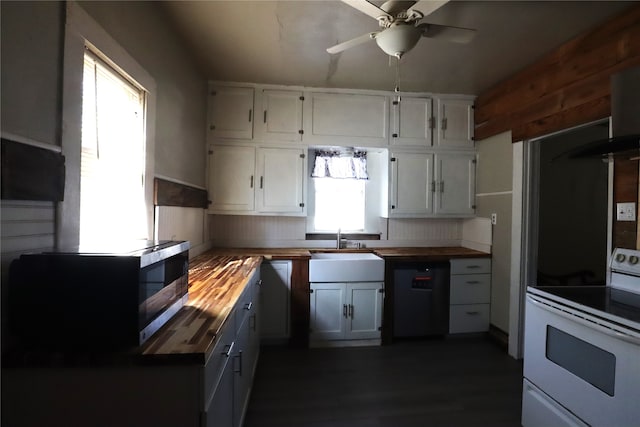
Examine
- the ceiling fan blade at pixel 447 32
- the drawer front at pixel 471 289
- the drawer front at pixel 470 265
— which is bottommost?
the drawer front at pixel 471 289

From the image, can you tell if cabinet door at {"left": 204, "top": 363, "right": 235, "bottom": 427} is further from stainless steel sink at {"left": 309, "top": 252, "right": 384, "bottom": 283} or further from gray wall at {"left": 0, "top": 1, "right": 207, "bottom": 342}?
stainless steel sink at {"left": 309, "top": 252, "right": 384, "bottom": 283}

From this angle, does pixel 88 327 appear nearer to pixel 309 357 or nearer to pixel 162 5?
pixel 162 5

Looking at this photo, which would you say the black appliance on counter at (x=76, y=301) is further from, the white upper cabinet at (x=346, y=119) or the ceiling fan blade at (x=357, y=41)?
the white upper cabinet at (x=346, y=119)

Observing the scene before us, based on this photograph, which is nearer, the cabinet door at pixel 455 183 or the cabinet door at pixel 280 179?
the cabinet door at pixel 280 179

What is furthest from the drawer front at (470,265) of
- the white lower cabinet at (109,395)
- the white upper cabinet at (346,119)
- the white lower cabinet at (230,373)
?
the white lower cabinet at (109,395)

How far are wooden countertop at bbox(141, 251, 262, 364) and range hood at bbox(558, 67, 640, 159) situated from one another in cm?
199

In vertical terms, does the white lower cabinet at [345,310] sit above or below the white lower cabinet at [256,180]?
below

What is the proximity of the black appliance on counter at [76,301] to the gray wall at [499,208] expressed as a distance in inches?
117

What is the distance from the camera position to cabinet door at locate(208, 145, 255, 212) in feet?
9.57

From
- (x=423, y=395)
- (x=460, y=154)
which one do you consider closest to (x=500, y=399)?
(x=423, y=395)

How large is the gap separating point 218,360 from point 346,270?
1738 millimetres

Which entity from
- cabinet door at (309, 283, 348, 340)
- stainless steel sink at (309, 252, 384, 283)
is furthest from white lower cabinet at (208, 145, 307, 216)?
cabinet door at (309, 283, 348, 340)

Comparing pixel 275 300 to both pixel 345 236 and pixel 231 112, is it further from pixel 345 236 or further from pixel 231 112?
pixel 231 112

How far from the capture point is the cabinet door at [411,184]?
10.3 ft
